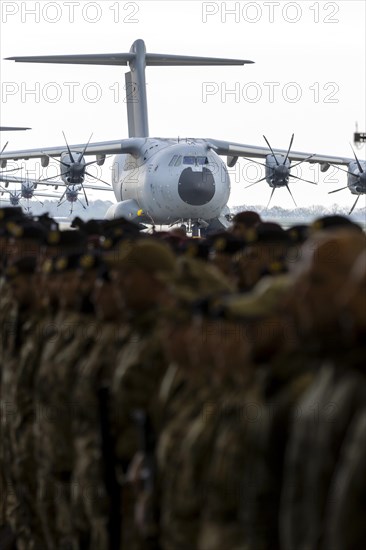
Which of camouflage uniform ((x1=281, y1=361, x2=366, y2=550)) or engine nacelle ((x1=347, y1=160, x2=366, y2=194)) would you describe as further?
engine nacelle ((x1=347, y1=160, x2=366, y2=194))

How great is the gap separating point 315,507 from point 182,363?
100cm

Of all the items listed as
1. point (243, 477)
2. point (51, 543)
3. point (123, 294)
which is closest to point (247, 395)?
point (243, 477)

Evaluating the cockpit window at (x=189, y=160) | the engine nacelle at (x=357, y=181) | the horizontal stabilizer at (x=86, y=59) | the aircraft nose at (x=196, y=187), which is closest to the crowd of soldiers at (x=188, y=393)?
the aircraft nose at (x=196, y=187)

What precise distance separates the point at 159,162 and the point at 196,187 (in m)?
2.15

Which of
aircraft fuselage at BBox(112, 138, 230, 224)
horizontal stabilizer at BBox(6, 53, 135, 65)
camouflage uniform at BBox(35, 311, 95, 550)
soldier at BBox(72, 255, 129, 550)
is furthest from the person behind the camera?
horizontal stabilizer at BBox(6, 53, 135, 65)

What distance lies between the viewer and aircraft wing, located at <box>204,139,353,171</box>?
4350 centimetres

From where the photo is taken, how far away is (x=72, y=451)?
6387mm

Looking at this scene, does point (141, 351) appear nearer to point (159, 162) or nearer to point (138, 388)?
point (138, 388)

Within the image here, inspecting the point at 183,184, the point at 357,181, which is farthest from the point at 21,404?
the point at 357,181

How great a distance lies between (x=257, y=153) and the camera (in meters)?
44.1

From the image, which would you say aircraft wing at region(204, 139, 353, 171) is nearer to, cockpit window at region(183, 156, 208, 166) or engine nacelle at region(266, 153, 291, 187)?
engine nacelle at region(266, 153, 291, 187)

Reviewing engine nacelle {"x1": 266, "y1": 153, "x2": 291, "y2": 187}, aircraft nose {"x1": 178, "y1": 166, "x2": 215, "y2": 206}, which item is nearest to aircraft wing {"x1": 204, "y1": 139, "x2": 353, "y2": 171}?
engine nacelle {"x1": 266, "y1": 153, "x2": 291, "y2": 187}

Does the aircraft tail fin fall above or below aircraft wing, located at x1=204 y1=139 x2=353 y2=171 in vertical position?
above

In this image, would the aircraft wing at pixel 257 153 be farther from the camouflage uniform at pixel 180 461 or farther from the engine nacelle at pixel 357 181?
the camouflage uniform at pixel 180 461
